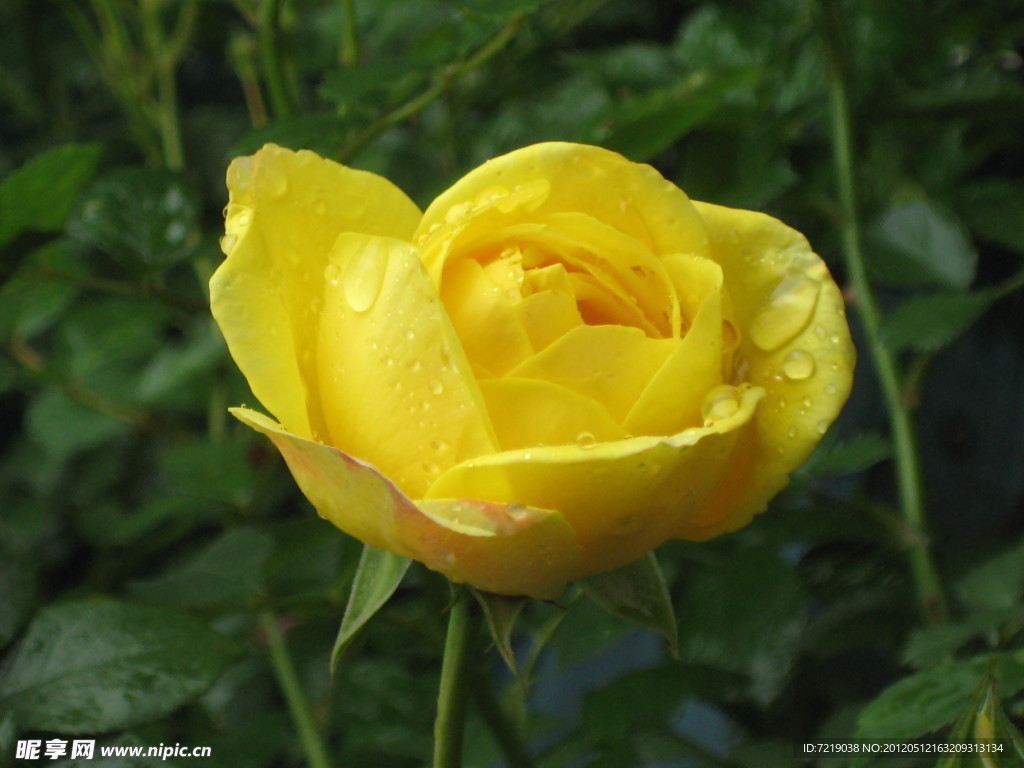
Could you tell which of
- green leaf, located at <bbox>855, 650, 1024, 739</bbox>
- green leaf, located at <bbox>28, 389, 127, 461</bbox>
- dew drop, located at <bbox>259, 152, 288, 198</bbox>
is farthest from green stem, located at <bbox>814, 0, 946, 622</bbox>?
green leaf, located at <bbox>28, 389, 127, 461</bbox>

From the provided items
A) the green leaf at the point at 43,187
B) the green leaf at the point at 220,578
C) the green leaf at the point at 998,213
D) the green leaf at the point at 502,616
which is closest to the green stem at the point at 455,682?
the green leaf at the point at 502,616

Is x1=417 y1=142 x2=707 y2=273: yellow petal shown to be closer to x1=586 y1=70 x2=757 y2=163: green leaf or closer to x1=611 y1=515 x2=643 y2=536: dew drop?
x1=611 y1=515 x2=643 y2=536: dew drop

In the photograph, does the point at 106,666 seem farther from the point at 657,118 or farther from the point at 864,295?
the point at 864,295

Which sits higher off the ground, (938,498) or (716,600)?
(716,600)

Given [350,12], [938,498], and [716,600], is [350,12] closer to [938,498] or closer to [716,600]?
[716,600]

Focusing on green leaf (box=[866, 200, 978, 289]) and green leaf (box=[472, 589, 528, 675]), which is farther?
green leaf (box=[866, 200, 978, 289])

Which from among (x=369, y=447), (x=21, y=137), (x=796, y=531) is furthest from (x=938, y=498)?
(x=21, y=137)

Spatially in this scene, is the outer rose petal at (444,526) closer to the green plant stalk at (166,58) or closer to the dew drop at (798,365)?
the dew drop at (798,365)
